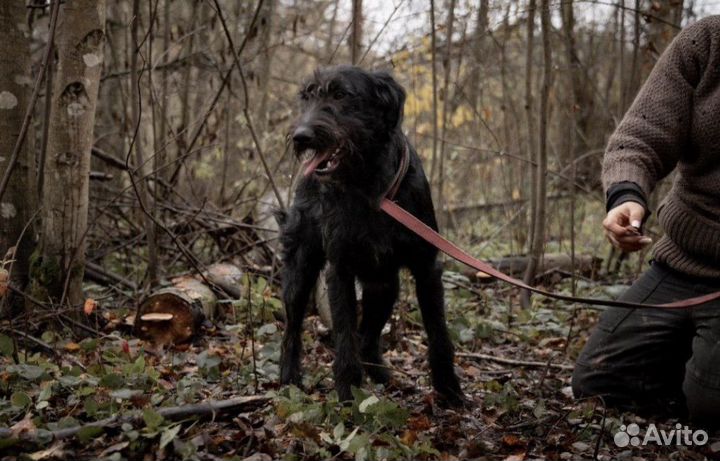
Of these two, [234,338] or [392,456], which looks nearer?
[392,456]

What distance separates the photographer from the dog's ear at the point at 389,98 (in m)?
3.39

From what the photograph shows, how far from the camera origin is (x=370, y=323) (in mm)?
3975

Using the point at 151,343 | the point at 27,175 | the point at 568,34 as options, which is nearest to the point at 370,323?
the point at 151,343

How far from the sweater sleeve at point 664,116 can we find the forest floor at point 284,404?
42.7 inches

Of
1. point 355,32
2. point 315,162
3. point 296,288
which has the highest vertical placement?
point 355,32

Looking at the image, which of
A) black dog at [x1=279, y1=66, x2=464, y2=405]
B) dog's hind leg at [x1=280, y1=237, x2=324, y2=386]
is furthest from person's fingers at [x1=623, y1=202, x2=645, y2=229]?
dog's hind leg at [x1=280, y1=237, x2=324, y2=386]

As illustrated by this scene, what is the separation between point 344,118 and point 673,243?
1.76 meters

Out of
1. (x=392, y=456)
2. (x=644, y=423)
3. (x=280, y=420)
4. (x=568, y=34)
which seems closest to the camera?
(x=392, y=456)

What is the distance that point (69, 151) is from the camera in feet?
13.0

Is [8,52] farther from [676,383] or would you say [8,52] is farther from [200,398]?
[676,383]

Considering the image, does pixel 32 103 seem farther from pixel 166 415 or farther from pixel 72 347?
pixel 166 415

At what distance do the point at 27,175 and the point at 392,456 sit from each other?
310 centimetres

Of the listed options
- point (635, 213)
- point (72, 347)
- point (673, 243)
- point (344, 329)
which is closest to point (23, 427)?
point (72, 347)

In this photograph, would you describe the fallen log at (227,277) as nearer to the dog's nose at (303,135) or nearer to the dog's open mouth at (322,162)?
the dog's open mouth at (322,162)
